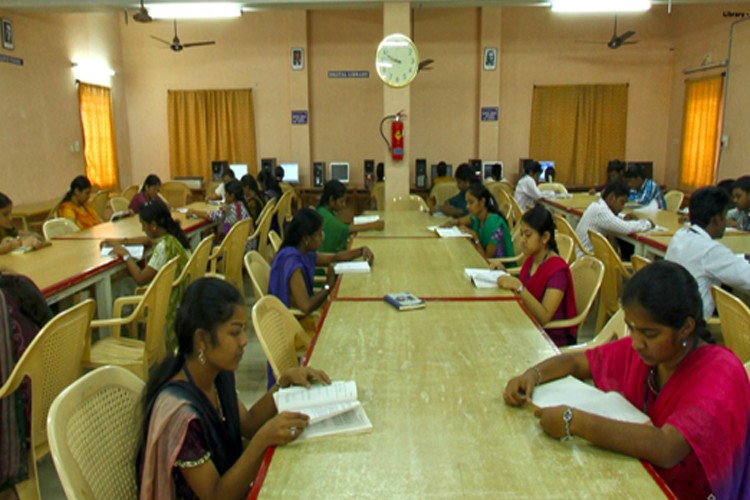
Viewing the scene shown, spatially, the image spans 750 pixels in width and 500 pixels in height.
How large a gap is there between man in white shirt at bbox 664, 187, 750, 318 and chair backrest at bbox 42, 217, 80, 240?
4.21m

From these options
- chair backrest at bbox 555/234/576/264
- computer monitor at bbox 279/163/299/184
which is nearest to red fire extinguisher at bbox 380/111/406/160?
computer monitor at bbox 279/163/299/184

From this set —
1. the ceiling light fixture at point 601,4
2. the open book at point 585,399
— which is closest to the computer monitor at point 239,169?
the ceiling light fixture at point 601,4

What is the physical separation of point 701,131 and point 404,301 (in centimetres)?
710

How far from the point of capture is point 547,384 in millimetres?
1696

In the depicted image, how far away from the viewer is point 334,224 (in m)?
4.29

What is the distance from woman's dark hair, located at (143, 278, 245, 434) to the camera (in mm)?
1458

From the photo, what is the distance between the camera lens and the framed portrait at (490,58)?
884 cm

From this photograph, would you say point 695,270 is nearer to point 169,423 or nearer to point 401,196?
point 169,423

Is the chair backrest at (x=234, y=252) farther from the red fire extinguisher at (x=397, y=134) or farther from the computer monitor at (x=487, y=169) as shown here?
the computer monitor at (x=487, y=169)

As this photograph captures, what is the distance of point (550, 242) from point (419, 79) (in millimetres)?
6726

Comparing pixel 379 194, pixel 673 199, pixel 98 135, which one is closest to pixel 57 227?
pixel 379 194

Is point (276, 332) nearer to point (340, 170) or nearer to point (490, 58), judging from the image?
point (340, 170)

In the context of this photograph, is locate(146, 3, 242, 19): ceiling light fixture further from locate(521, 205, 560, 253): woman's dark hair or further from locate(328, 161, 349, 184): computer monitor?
locate(521, 205, 560, 253): woman's dark hair

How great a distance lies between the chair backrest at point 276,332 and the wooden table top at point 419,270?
41cm
